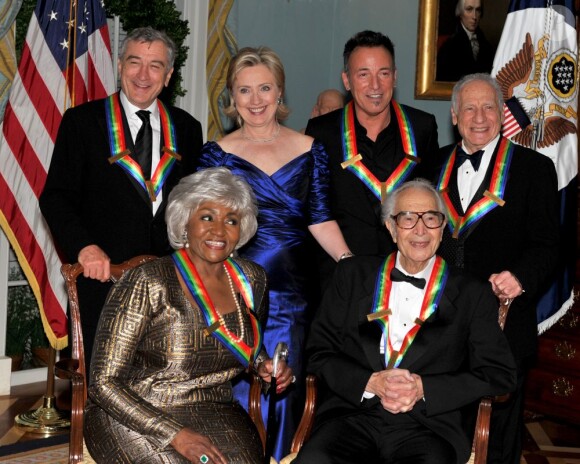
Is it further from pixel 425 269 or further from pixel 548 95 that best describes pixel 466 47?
pixel 425 269

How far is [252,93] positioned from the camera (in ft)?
13.5

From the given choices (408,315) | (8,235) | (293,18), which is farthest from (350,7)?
(408,315)

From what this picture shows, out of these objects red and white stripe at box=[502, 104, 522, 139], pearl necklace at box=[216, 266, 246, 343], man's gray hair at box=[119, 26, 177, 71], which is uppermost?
man's gray hair at box=[119, 26, 177, 71]

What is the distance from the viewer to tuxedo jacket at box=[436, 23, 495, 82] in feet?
23.2

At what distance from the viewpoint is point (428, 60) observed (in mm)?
7234

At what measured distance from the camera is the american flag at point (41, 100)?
5730 millimetres

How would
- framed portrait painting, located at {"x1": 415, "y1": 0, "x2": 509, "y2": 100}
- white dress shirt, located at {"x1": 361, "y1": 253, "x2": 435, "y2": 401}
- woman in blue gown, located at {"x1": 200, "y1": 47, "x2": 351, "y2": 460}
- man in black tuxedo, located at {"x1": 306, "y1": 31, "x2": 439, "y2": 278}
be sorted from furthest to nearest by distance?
framed portrait painting, located at {"x1": 415, "y1": 0, "x2": 509, "y2": 100} < man in black tuxedo, located at {"x1": 306, "y1": 31, "x2": 439, "y2": 278} < woman in blue gown, located at {"x1": 200, "y1": 47, "x2": 351, "y2": 460} < white dress shirt, located at {"x1": 361, "y1": 253, "x2": 435, "y2": 401}

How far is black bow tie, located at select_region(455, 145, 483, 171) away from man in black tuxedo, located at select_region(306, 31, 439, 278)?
0.26 m

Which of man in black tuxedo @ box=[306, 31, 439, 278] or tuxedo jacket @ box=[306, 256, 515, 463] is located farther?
man in black tuxedo @ box=[306, 31, 439, 278]

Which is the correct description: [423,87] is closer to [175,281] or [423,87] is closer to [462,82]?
[462,82]

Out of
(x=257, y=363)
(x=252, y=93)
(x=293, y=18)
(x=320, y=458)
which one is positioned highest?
(x=293, y=18)

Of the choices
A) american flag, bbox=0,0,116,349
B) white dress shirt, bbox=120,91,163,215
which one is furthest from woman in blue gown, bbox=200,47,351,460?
american flag, bbox=0,0,116,349

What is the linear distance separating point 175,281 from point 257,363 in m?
0.46

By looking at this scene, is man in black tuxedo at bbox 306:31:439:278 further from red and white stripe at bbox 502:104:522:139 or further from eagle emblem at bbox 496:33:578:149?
eagle emblem at bbox 496:33:578:149
